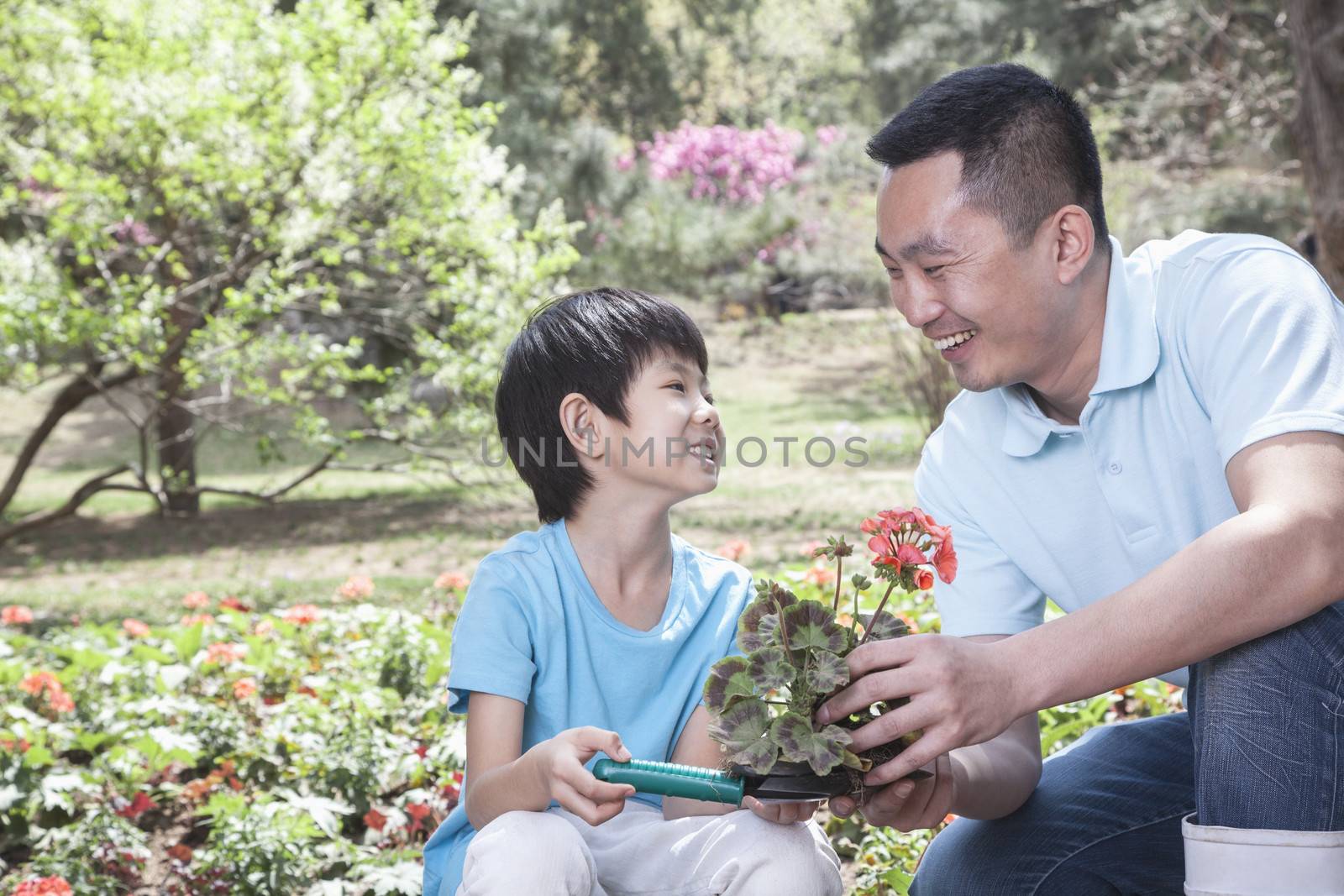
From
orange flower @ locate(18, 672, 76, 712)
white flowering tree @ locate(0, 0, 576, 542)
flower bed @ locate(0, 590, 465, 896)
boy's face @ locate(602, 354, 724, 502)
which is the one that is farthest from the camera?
white flowering tree @ locate(0, 0, 576, 542)

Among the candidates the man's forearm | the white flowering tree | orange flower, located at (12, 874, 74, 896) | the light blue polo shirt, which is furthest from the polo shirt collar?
the white flowering tree

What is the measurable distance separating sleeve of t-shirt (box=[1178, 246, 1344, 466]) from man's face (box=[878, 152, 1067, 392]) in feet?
0.75

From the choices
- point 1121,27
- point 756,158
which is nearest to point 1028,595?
point 756,158

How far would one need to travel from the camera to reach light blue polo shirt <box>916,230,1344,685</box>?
1.84 meters

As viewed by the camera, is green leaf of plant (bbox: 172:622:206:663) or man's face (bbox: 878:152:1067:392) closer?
man's face (bbox: 878:152:1067:392)

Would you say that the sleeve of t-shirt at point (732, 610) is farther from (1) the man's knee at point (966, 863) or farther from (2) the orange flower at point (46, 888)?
(2) the orange flower at point (46, 888)

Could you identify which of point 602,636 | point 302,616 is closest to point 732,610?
point 602,636

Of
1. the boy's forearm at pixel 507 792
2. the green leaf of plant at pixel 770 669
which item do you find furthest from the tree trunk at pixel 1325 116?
the boy's forearm at pixel 507 792

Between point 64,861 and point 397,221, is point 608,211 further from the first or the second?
point 64,861

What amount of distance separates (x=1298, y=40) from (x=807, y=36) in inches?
972

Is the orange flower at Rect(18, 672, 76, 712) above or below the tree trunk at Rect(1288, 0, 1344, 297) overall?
below

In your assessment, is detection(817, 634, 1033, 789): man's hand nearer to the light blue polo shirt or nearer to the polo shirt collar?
the light blue polo shirt

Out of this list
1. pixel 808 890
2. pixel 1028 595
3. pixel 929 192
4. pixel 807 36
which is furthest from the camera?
pixel 807 36

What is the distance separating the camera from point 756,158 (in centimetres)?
1530
